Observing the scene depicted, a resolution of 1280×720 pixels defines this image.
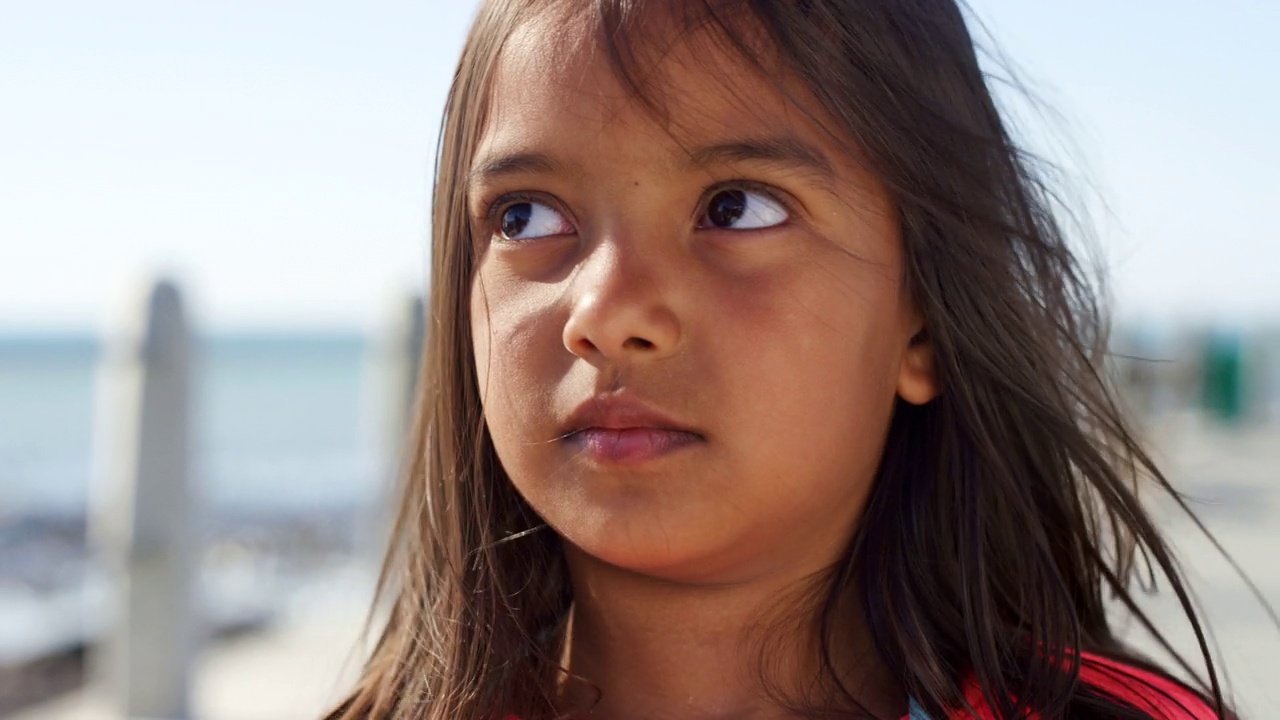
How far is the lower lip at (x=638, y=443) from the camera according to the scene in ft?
5.05

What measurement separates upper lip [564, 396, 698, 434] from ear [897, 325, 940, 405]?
1.38 ft

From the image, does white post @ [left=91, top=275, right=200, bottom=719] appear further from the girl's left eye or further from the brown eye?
the girl's left eye

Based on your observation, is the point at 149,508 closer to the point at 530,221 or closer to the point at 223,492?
the point at 530,221

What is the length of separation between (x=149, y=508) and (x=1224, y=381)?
16.0 metres

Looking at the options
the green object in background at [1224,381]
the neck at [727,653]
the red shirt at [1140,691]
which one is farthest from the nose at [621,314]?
the green object in background at [1224,381]

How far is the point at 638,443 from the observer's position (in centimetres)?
154

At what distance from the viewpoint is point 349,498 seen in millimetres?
18844

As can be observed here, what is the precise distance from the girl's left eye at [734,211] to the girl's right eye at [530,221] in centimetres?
20

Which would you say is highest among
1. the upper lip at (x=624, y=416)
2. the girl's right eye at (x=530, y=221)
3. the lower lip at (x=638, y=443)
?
the girl's right eye at (x=530, y=221)

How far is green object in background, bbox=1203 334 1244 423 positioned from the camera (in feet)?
56.0

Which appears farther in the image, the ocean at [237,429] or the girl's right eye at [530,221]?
the ocean at [237,429]

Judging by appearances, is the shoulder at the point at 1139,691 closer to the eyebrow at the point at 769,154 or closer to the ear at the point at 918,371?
the ear at the point at 918,371

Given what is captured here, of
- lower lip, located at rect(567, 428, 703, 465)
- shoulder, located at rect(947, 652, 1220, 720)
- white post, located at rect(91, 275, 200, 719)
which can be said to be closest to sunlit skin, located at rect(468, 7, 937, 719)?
lower lip, located at rect(567, 428, 703, 465)

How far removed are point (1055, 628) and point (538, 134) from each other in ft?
Answer: 3.29
